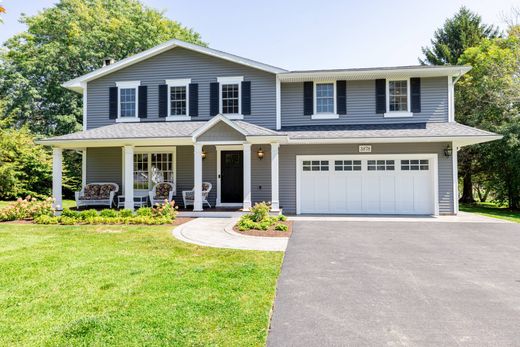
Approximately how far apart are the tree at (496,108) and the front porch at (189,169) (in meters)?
11.9

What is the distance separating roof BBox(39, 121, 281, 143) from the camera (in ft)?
35.9

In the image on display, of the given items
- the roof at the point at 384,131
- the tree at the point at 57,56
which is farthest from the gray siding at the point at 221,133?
the tree at the point at 57,56

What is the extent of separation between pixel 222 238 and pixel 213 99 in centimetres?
707

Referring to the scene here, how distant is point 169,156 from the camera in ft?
42.0

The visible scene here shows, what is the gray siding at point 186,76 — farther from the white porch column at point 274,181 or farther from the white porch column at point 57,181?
the white porch column at point 57,181

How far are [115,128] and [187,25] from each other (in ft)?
59.7

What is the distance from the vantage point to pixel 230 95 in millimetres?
12734

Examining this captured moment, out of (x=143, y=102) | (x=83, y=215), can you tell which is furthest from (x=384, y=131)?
(x=83, y=215)

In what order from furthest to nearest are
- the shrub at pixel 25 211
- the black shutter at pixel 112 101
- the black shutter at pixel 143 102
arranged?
1. the black shutter at pixel 112 101
2. the black shutter at pixel 143 102
3. the shrub at pixel 25 211

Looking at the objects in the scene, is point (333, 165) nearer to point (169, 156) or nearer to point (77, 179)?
point (169, 156)

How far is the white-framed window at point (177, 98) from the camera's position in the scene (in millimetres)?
12883

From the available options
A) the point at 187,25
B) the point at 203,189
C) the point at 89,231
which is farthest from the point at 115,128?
the point at 187,25

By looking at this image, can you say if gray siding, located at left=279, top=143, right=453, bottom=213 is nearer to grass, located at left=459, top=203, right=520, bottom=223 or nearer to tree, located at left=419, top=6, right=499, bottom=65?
grass, located at left=459, top=203, right=520, bottom=223

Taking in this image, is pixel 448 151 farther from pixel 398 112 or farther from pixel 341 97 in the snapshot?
pixel 341 97
